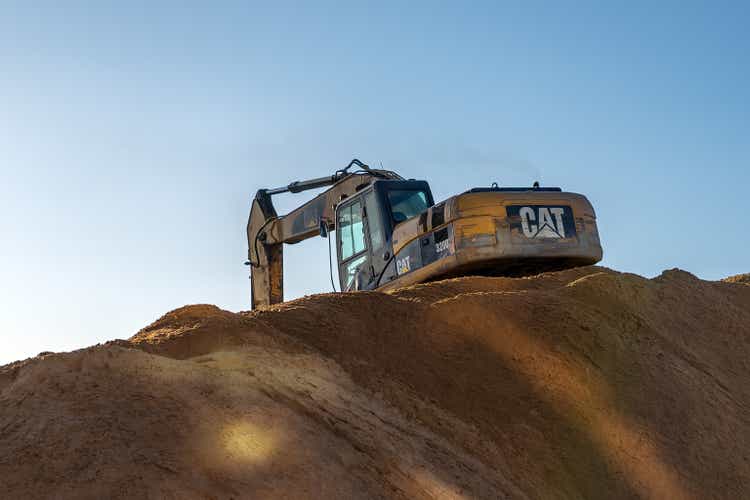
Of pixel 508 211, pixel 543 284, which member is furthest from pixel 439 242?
pixel 543 284

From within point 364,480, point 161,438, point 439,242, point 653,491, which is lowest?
point 653,491

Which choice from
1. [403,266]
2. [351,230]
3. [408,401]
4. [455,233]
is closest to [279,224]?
[351,230]

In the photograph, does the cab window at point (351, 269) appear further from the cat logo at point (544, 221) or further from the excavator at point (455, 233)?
the cat logo at point (544, 221)

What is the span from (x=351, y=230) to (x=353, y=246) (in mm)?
252

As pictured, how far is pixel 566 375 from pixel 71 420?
4771mm

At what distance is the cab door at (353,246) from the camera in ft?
42.6

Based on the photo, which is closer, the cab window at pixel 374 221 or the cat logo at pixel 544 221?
the cat logo at pixel 544 221

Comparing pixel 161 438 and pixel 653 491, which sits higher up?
pixel 161 438

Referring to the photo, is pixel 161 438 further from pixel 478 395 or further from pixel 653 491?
pixel 653 491

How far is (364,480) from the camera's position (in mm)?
5449

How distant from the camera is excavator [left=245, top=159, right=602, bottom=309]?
11273 millimetres

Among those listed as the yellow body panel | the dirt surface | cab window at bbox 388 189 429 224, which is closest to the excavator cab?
cab window at bbox 388 189 429 224

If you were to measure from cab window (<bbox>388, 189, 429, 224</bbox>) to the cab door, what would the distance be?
0.51 metres

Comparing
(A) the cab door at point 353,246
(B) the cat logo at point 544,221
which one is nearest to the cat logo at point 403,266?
(A) the cab door at point 353,246
